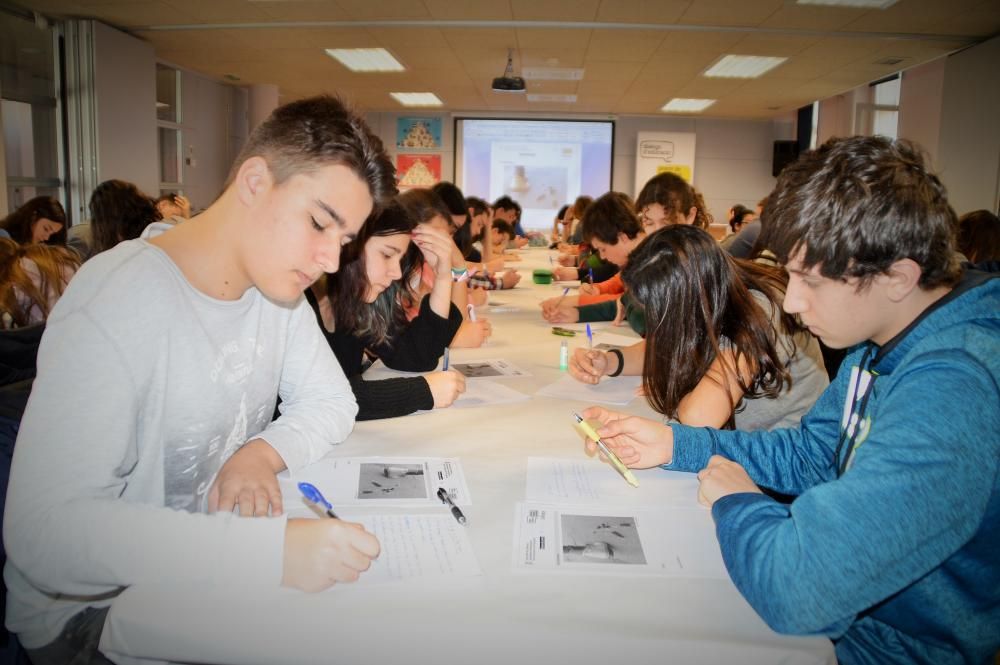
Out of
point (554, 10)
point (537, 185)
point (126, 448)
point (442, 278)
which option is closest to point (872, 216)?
point (126, 448)

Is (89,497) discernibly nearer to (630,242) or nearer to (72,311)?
(72,311)

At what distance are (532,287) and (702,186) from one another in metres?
8.73

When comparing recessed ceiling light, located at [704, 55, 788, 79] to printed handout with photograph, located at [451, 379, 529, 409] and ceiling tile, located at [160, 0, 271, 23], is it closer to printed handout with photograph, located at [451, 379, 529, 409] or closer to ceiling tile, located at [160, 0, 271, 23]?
ceiling tile, located at [160, 0, 271, 23]

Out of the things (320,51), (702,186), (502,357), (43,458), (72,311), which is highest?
(320,51)

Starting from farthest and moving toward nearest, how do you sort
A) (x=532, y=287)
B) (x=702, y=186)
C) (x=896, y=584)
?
(x=702, y=186), (x=532, y=287), (x=896, y=584)

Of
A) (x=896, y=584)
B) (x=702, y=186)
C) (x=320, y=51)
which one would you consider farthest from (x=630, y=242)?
(x=702, y=186)

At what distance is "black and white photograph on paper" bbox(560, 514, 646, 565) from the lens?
3.05 feet

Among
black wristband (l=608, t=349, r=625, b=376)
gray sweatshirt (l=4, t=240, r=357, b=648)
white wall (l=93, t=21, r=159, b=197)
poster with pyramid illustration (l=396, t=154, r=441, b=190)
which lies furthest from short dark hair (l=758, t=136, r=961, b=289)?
poster with pyramid illustration (l=396, t=154, r=441, b=190)

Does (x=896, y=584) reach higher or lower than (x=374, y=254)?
lower

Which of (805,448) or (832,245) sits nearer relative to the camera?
(832,245)

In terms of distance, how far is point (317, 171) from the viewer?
1.06 metres

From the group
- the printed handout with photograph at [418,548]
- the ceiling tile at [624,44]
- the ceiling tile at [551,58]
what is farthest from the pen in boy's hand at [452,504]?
the ceiling tile at [551,58]

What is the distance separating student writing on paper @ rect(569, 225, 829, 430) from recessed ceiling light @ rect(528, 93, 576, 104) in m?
8.84

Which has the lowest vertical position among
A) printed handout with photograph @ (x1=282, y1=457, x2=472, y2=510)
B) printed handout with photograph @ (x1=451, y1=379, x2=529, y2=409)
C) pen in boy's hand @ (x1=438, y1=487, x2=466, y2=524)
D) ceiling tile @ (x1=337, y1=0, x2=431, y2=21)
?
printed handout with photograph @ (x1=451, y1=379, x2=529, y2=409)
